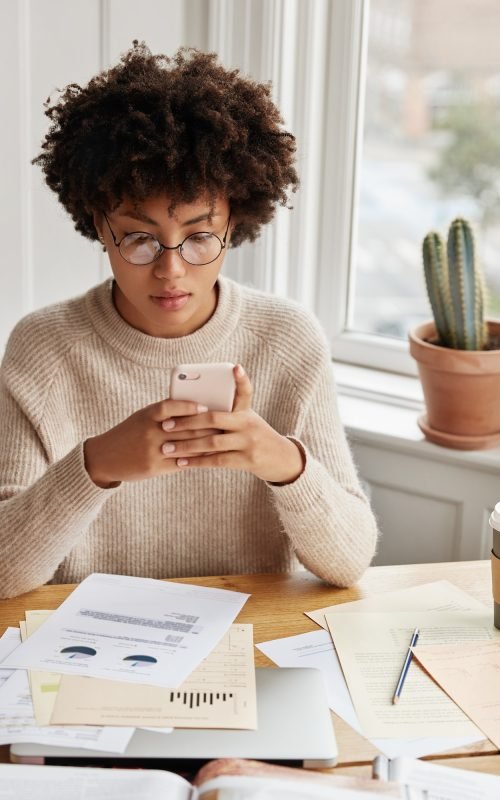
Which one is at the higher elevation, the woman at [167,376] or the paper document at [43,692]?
the woman at [167,376]

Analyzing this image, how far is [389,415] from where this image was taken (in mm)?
2125

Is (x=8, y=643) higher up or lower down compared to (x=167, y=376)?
lower down

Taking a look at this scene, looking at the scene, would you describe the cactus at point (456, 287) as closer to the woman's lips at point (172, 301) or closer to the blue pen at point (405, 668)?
the woman's lips at point (172, 301)

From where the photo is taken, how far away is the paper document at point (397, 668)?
1077 millimetres

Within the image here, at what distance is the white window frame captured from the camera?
2.18m

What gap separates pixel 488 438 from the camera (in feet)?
6.30

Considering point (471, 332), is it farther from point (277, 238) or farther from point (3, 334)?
point (3, 334)

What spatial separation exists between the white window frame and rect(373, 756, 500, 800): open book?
4.54 ft

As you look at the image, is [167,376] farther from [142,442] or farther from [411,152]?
[411,152]

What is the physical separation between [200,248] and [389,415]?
34.1 inches

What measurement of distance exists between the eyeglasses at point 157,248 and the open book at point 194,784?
69 centimetres

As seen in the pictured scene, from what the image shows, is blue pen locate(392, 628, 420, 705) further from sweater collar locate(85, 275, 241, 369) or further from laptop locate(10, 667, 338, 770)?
sweater collar locate(85, 275, 241, 369)

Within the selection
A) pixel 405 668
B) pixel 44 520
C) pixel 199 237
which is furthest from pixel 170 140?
pixel 405 668

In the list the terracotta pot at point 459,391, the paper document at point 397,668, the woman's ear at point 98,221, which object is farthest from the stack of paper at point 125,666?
the terracotta pot at point 459,391
